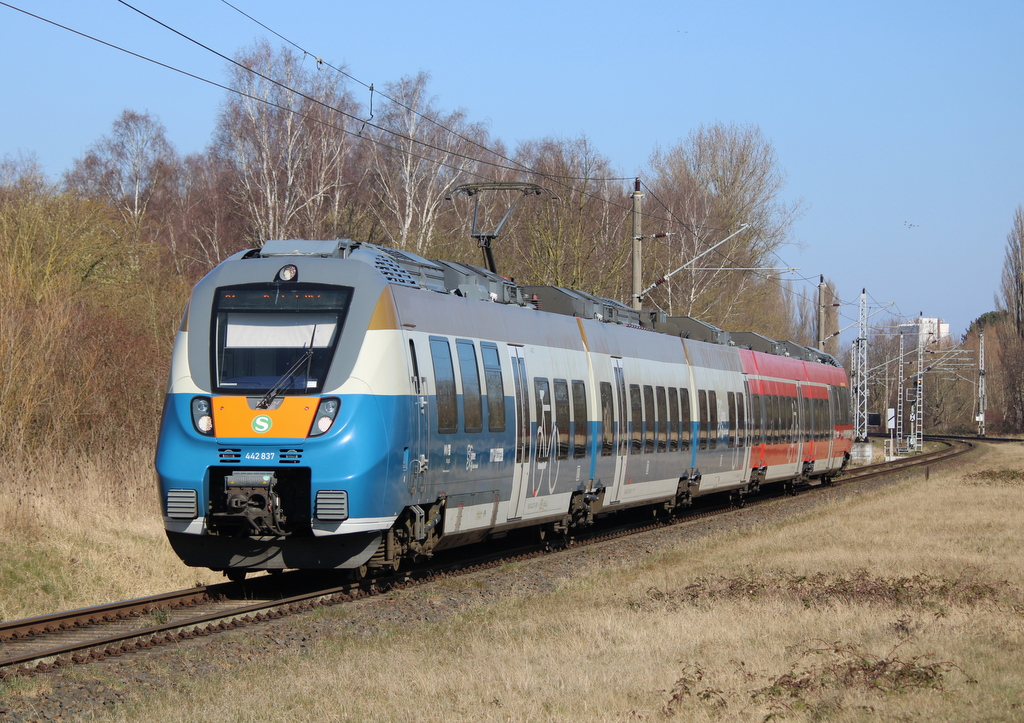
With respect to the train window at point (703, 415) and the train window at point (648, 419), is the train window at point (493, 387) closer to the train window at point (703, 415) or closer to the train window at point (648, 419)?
the train window at point (648, 419)

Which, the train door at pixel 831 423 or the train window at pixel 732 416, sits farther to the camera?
the train door at pixel 831 423

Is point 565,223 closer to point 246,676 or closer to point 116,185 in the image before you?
point 246,676

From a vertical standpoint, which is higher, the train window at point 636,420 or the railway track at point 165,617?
the train window at point 636,420

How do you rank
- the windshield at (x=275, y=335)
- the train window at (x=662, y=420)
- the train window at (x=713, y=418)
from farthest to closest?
1. the train window at (x=713, y=418)
2. the train window at (x=662, y=420)
3. the windshield at (x=275, y=335)

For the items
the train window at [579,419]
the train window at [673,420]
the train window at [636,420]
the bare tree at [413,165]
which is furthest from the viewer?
the bare tree at [413,165]

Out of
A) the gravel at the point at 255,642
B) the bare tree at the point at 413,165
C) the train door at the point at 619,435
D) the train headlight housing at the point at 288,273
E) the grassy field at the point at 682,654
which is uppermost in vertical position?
the bare tree at the point at 413,165

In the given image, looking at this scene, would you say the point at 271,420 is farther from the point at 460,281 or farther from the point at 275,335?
the point at 460,281

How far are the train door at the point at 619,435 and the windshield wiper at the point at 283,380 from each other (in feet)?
24.9

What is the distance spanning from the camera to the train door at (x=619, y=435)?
1812cm

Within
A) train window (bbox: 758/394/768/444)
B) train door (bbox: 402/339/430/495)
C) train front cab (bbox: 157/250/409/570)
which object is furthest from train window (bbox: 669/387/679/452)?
train front cab (bbox: 157/250/409/570)

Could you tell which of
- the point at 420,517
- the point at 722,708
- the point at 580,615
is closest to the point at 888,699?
the point at 722,708

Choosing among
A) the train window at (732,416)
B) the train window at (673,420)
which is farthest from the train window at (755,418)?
the train window at (673,420)

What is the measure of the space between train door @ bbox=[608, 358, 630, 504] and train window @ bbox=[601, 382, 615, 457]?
0.12 m

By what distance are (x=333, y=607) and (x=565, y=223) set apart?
88.9 feet
